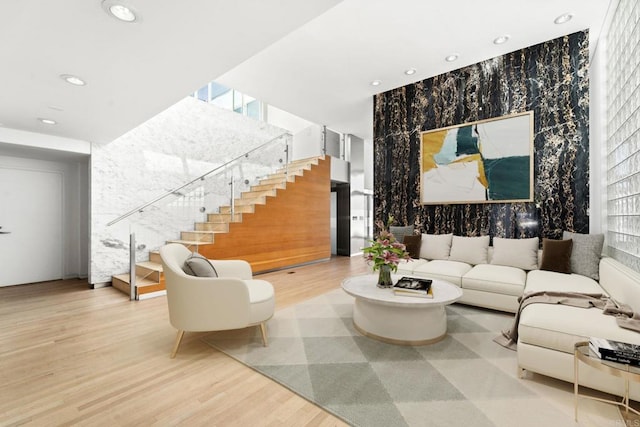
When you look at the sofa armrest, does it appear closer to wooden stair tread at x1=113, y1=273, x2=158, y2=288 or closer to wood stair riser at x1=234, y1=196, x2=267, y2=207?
wooden stair tread at x1=113, y1=273, x2=158, y2=288

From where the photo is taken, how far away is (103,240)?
4898 mm

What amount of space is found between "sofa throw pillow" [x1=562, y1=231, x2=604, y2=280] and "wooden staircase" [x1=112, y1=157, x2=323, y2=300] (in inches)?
201

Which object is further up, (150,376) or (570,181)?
(570,181)

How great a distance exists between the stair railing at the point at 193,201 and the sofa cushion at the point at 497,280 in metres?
4.22

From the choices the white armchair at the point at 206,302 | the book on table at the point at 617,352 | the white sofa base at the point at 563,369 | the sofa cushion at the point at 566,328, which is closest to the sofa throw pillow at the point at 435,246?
the sofa cushion at the point at 566,328

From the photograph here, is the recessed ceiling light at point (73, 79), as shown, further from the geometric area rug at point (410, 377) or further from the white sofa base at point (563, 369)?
the white sofa base at point (563, 369)

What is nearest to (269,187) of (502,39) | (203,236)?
(203,236)

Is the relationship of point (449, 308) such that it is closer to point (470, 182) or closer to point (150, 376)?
point (470, 182)

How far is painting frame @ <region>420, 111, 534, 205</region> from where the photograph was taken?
4.24 m

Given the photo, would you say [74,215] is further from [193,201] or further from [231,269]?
[231,269]

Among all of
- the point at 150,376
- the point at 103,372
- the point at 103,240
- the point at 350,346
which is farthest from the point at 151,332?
the point at 103,240

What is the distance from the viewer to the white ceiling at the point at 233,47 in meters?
1.96

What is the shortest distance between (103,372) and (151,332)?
2.47ft

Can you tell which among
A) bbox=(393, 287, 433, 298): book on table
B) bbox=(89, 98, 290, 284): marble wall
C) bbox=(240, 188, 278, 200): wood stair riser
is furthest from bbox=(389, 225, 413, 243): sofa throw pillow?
bbox=(89, 98, 290, 284): marble wall
